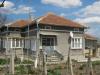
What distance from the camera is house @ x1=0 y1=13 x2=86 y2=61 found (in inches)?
1314

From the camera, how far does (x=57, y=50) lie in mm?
34969

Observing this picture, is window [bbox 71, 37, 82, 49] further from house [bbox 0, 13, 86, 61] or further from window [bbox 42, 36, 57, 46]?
window [bbox 42, 36, 57, 46]

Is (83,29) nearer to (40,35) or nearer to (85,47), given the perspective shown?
(85,47)

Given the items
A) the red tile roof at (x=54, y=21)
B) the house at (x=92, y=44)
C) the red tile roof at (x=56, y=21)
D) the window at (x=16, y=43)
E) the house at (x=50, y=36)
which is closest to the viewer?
the house at (x=50, y=36)

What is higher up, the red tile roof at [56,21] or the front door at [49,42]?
the red tile roof at [56,21]

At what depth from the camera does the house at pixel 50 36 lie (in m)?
33.4

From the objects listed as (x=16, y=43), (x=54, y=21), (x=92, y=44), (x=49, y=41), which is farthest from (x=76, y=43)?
(x=16, y=43)

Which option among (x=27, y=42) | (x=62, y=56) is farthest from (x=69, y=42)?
(x=27, y=42)

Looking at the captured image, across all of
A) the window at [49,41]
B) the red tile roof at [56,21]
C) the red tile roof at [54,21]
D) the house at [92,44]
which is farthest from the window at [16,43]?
the house at [92,44]

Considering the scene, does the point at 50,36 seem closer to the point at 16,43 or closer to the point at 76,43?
the point at 76,43

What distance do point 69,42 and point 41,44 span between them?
14.1 feet

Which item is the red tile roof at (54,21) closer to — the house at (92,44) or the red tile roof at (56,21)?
the red tile roof at (56,21)

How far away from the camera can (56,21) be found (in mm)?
35344

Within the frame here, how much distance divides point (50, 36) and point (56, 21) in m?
2.23
